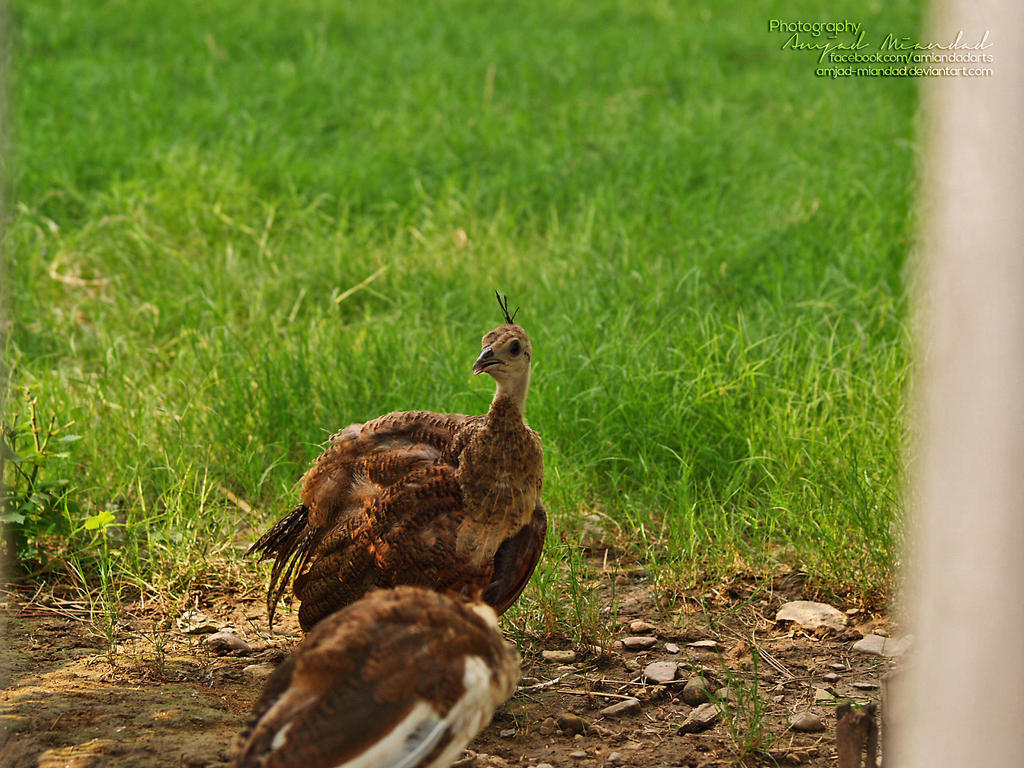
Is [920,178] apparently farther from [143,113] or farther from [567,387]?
[143,113]

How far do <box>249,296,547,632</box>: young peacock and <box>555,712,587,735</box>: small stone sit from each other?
339 mm

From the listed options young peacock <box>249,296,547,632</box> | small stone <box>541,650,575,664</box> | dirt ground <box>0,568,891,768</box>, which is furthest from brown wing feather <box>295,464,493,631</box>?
small stone <box>541,650,575,664</box>

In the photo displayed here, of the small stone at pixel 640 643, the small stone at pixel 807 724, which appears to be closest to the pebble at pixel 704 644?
the small stone at pixel 640 643

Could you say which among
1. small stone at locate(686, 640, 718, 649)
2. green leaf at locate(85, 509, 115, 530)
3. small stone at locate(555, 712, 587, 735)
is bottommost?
small stone at locate(555, 712, 587, 735)

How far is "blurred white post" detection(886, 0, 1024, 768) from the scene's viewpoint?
1.57m

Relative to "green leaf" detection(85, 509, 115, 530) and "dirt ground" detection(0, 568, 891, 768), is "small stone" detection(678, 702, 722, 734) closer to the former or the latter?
"dirt ground" detection(0, 568, 891, 768)

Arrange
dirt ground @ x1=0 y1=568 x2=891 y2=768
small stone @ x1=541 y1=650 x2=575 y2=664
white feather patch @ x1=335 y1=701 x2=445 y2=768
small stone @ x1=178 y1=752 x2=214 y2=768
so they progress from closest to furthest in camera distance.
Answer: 1. white feather patch @ x1=335 y1=701 x2=445 y2=768
2. small stone @ x1=178 y1=752 x2=214 y2=768
3. dirt ground @ x1=0 y1=568 x2=891 y2=768
4. small stone @ x1=541 y1=650 x2=575 y2=664

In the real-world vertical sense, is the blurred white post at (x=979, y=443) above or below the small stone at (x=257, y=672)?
above

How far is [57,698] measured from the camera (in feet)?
10.2

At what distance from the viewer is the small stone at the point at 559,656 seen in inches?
140

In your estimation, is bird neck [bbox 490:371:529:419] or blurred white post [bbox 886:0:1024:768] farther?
bird neck [bbox 490:371:529:419]

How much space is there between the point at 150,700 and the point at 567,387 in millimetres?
2112

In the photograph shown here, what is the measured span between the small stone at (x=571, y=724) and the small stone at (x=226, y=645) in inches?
41.7

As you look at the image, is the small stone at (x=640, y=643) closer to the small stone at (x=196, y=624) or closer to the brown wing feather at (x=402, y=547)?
the brown wing feather at (x=402, y=547)
